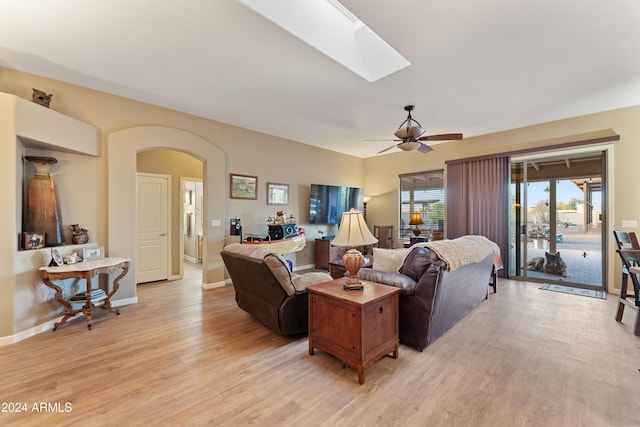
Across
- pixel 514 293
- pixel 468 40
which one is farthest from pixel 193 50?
pixel 514 293

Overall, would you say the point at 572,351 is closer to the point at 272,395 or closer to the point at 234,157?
the point at 272,395

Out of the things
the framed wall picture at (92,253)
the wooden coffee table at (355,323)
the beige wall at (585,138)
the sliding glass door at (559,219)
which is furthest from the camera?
the sliding glass door at (559,219)

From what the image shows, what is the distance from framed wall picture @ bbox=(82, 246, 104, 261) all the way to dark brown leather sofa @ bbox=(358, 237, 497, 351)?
132 inches

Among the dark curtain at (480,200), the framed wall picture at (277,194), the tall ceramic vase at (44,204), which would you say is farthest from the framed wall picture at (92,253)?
the dark curtain at (480,200)

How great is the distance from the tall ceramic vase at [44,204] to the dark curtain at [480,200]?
6567 millimetres

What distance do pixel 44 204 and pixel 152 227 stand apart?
2.01 meters

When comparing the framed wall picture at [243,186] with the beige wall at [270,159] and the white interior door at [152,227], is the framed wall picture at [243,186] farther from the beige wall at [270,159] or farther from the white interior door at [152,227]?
the white interior door at [152,227]

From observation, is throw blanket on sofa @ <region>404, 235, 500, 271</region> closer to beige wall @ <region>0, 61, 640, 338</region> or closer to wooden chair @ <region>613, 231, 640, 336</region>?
wooden chair @ <region>613, 231, 640, 336</region>

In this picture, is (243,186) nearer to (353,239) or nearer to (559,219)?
(353,239)

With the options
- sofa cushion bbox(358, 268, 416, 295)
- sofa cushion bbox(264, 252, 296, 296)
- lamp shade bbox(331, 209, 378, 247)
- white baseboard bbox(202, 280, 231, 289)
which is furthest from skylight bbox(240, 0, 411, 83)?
white baseboard bbox(202, 280, 231, 289)

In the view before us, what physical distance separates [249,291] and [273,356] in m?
0.87

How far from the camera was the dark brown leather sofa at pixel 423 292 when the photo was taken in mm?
2400

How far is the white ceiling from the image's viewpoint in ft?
7.11

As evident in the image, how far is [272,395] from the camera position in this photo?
1.89 metres
